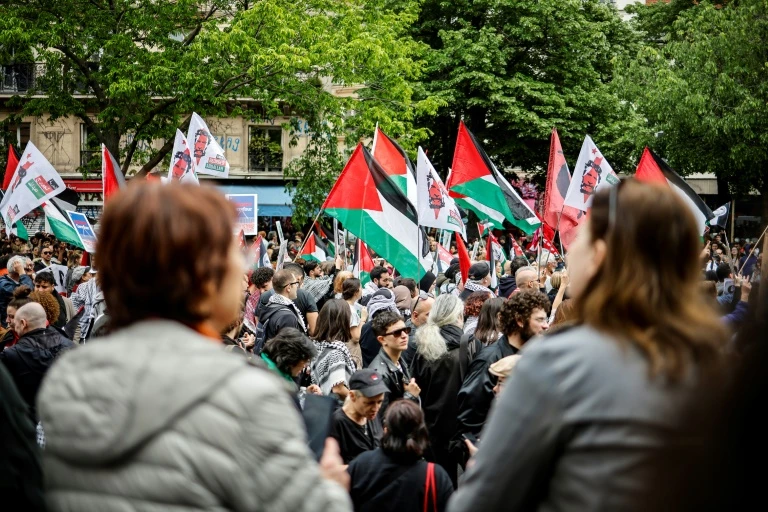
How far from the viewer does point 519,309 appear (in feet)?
18.3

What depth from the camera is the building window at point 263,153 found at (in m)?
38.5

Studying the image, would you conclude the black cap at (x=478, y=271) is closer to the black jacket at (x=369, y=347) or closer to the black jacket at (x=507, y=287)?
the black jacket at (x=507, y=287)

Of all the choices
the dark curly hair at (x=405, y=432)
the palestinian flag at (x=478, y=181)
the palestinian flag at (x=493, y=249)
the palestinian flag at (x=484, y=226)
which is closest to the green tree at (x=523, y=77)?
the palestinian flag at (x=484, y=226)

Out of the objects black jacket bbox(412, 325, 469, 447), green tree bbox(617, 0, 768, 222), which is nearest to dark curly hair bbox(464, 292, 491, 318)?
black jacket bbox(412, 325, 469, 447)

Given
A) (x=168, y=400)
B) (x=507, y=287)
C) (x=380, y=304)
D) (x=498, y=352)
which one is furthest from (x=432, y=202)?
(x=168, y=400)

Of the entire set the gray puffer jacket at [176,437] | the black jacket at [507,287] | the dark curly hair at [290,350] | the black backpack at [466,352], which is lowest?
the black jacket at [507,287]

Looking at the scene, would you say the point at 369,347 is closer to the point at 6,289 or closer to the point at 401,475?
the point at 401,475

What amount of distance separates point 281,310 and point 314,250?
9286mm

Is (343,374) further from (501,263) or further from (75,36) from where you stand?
(75,36)

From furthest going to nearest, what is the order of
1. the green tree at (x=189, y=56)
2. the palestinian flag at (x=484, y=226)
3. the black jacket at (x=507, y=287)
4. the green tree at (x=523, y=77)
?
1. the green tree at (x=523, y=77)
2. the green tree at (x=189, y=56)
3. the palestinian flag at (x=484, y=226)
4. the black jacket at (x=507, y=287)

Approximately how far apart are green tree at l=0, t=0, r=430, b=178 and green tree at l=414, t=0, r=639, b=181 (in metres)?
10.2

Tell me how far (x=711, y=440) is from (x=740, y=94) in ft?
96.4

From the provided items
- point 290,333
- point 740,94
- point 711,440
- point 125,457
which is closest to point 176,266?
point 125,457

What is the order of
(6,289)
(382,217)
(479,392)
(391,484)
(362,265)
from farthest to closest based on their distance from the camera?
(362,265), (6,289), (382,217), (479,392), (391,484)
